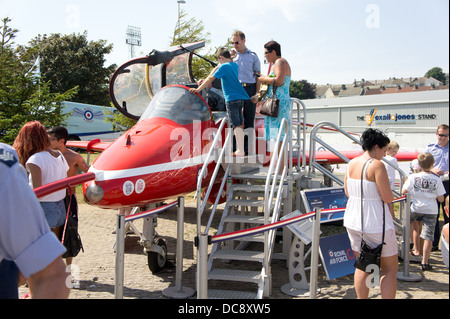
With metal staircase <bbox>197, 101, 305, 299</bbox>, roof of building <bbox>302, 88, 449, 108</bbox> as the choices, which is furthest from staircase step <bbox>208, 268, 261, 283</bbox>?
roof of building <bbox>302, 88, 449, 108</bbox>

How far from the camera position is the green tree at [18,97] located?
13.1m

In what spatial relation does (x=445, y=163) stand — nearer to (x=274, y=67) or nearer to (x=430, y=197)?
(x=430, y=197)

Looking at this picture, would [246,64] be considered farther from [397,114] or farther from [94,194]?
[397,114]

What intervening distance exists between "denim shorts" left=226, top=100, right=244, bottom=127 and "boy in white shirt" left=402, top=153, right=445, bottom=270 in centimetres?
264

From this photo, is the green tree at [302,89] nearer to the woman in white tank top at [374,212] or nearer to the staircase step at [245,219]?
the staircase step at [245,219]

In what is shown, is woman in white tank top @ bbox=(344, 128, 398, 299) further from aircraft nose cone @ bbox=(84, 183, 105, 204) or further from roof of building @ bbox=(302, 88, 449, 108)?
roof of building @ bbox=(302, 88, 449, 108)

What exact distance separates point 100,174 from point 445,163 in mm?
5581

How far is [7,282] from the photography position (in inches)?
70.1

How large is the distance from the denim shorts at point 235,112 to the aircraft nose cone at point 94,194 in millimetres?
2340

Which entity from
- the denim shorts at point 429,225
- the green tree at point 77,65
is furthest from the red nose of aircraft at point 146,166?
the green tree at point 77,65

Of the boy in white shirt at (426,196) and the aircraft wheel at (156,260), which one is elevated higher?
the boy in white shirt at (426,196)

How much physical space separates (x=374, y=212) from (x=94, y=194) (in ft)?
9.97

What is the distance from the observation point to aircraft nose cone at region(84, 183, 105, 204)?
460 cm
